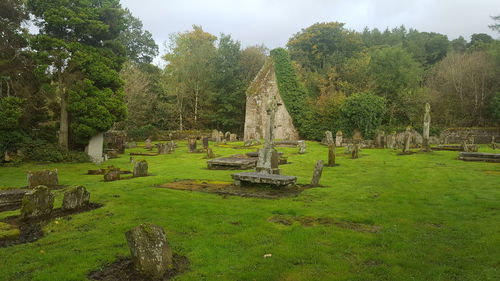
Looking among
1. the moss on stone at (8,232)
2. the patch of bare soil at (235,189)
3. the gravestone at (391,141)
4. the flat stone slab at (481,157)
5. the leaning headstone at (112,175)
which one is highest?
the gravestone at (391,141)

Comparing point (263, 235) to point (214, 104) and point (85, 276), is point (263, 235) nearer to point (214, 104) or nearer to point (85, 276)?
point (85, 276)

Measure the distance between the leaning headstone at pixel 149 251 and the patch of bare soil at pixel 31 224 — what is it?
2830 mm

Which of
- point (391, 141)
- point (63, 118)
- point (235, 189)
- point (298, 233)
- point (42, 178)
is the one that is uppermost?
point (63, 118)

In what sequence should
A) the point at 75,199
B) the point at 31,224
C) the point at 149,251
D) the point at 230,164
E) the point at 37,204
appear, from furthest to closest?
the point at 230,164 → the point at 75,199 → the point at 37,204 → the point at 31,224 → the point at 149,251

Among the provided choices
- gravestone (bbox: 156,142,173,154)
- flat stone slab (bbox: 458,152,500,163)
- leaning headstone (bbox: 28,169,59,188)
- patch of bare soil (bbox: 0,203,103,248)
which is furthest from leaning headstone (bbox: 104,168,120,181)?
flat stone slab (bbox: 458,152,500,163)

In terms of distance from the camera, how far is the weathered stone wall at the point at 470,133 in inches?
1391

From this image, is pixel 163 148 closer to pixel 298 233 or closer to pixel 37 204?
pixel 37 204

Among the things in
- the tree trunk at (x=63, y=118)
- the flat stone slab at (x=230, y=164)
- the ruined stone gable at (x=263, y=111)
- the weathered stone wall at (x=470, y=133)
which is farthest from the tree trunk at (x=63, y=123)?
the weathered stone wall at (x=470, y=133)

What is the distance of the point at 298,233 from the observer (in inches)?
273

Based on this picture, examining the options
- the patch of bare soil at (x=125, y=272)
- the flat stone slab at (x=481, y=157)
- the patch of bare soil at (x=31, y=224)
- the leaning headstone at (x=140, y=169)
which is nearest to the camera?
the patch of bare soil at (x=125, y=272)

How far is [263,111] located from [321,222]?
1354 inches

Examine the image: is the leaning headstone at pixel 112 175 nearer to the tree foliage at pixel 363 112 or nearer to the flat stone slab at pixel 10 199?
the flat stone slab at pixel 10 199

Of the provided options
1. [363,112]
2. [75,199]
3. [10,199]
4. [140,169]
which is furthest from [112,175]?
[363,112]

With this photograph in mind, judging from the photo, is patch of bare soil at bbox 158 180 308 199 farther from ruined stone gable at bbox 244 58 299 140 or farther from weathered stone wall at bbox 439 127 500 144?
weathered stone wall at bbox 439 127 500 144
